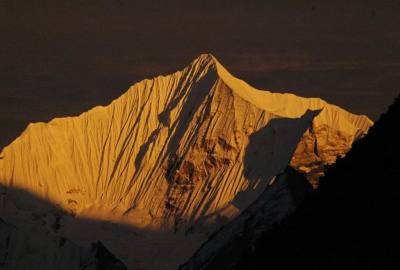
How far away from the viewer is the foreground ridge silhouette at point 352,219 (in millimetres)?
64312

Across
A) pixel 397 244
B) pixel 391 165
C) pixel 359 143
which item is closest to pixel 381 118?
pixel 359 143

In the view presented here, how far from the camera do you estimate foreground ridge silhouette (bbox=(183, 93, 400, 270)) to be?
64312 millimetres

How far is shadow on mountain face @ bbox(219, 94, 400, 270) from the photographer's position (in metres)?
64.3

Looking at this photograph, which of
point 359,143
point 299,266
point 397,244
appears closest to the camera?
point 397,244

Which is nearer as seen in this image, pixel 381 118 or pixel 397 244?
pixel 397 244

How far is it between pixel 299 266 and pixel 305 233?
2083 millimetres

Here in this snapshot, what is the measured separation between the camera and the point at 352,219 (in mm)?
66438

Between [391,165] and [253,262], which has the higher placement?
[391,165]

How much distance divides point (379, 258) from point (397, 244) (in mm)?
891

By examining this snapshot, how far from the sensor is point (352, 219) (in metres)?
66.4

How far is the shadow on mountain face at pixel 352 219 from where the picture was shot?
2532 inches

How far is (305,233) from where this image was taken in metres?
69.2

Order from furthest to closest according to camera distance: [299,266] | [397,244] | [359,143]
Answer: [359,143] → [299,266] → [397,244]

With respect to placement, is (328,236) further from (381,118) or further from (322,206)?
(381,118)
